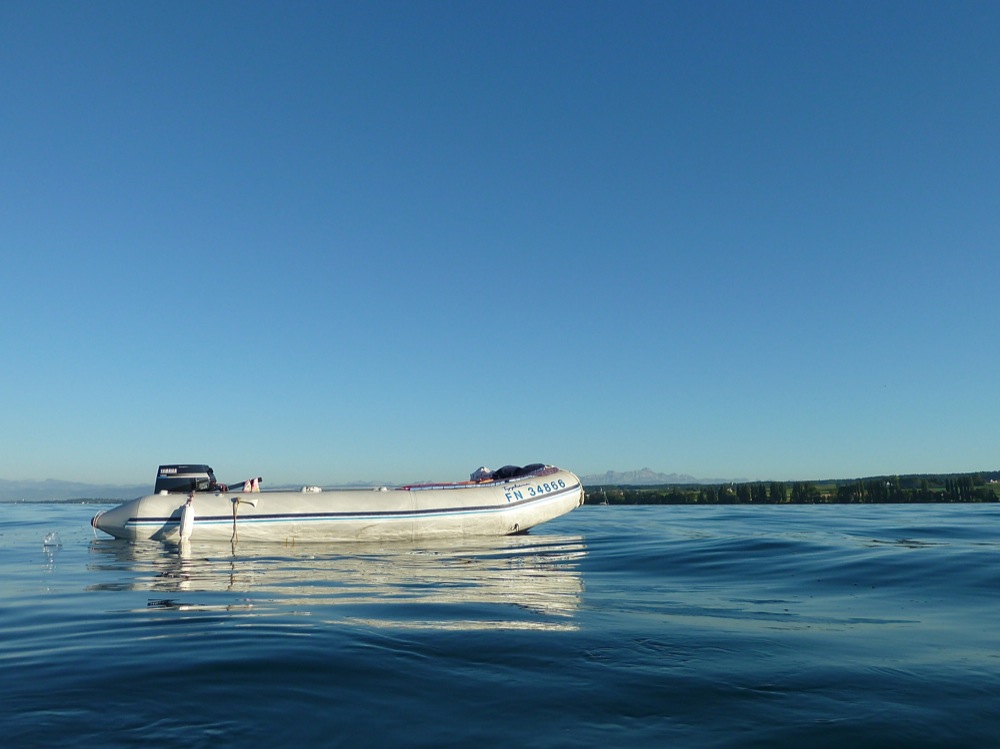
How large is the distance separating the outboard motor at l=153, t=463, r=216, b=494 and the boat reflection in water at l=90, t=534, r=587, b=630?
73.7 inches

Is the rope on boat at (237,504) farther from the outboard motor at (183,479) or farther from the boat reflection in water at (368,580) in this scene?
the outboard motor at (183,479)

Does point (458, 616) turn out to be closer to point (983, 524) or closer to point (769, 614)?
point (769, 614)

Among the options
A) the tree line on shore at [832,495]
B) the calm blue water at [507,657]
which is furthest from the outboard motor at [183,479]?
the tree line on shore at [832,495]

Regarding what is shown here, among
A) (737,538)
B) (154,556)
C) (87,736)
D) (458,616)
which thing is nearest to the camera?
(87,736)

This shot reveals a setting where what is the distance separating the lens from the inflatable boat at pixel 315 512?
763 inches

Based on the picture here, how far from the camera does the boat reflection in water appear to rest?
8680 mm

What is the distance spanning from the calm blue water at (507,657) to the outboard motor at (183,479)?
761 centimetres

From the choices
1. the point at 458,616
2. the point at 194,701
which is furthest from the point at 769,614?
the point at 194,701

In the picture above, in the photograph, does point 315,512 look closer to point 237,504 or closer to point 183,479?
point 237,504

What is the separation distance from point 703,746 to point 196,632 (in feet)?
18.0

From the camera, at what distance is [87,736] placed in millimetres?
4336

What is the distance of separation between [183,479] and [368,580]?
38.5 ft

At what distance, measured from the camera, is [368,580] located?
12.1 meters

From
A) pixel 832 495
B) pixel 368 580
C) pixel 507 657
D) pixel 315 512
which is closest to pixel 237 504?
pixel 315 512
